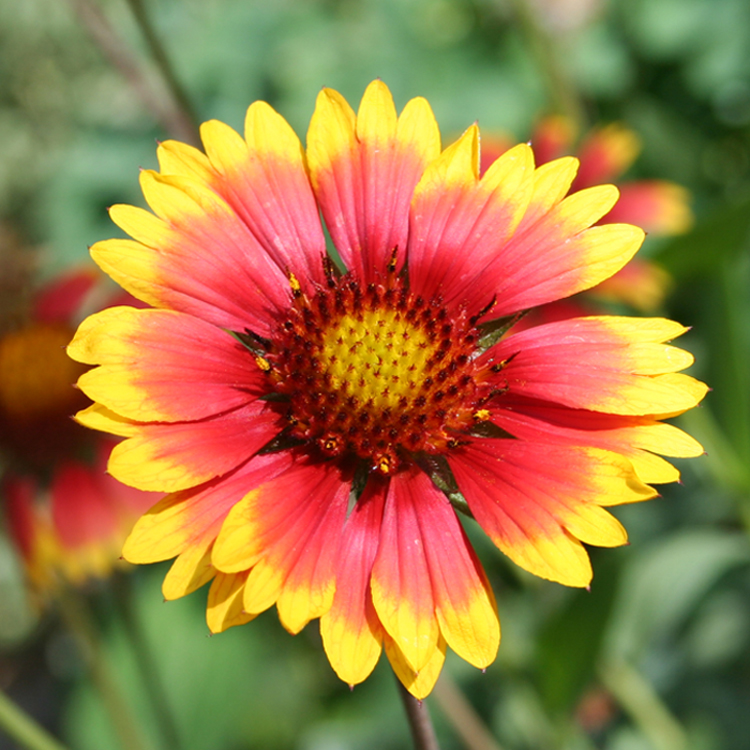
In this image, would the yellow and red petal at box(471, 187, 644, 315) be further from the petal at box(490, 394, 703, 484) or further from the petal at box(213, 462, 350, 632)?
the petal at box(213, 462, 350, 632)

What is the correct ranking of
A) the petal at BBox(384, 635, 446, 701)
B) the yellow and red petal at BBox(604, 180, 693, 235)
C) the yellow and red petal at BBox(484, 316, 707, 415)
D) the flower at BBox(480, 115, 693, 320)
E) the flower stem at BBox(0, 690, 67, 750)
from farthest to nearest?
the yellow and red petal at BBox(604, 180, 693, 235)
the flower at BBox(480, 115, 693, 320)
the flower stem at BBox(0, 690, 67, 750)
the yellow and red petal at BBox(484, 316, 707, 415)
the petal at BBox(384, 635, 446, 701)

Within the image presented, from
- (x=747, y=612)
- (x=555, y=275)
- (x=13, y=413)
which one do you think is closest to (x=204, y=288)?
(x=555, y=275)

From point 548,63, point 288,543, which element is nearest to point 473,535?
point 288,543

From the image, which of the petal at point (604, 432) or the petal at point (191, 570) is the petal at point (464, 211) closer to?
the petal at point (604, 432)

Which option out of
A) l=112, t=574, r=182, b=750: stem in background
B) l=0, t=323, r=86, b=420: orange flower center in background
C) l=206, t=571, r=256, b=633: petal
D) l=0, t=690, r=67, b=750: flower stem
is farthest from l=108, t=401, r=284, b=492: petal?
l=0, t=323, r=86, b=420: orange flower center in background

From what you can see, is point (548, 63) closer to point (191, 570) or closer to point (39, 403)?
point (39, 403)
